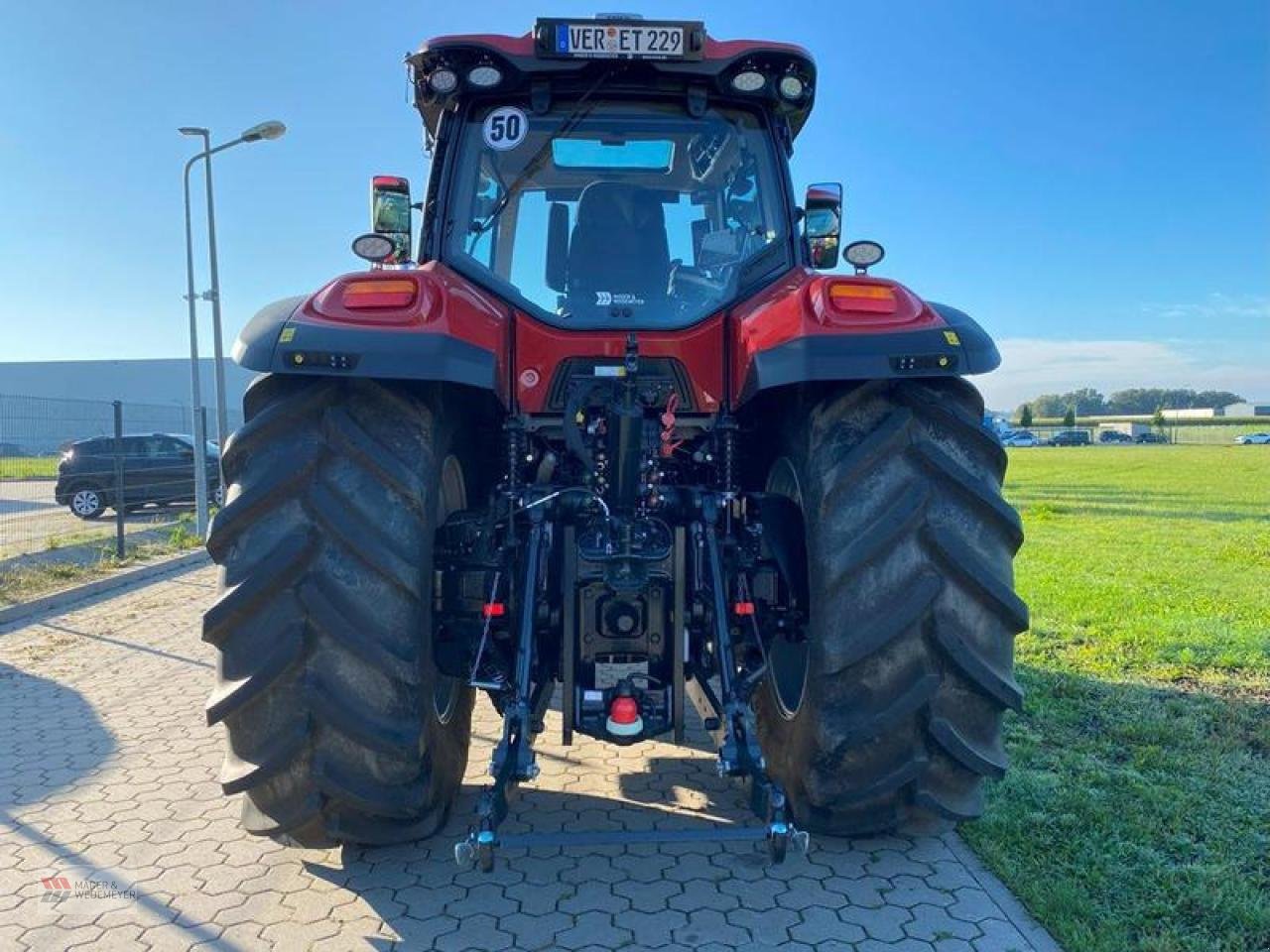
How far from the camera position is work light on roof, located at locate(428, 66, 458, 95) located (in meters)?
3.63

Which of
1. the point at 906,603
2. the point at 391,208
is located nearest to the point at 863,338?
the point at 906,603

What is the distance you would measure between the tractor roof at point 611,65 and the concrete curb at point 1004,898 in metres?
2.94

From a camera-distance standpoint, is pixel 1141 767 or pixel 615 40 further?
pixel 1141 767

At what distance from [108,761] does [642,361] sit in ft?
11.1

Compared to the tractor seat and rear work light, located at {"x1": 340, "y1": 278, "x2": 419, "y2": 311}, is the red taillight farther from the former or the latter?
the tractor seat

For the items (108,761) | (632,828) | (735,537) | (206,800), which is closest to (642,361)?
(735,537)

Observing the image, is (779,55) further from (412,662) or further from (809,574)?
(412,662)

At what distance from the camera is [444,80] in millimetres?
3641

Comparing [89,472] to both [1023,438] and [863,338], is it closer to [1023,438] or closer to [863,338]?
[863,338]

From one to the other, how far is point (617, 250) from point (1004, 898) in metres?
2.75

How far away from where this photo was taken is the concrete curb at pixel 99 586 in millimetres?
8556

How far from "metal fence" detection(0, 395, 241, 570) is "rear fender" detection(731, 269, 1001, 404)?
11315 mm

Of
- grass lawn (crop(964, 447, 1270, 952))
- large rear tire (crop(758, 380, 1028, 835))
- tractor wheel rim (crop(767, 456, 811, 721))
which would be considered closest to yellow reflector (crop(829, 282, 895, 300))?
large rear tire (crop(758, 380, 1028, 835))

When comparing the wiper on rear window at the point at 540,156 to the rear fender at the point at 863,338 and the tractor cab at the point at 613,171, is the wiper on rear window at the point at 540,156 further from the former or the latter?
the rear fender at the point at 863,338
